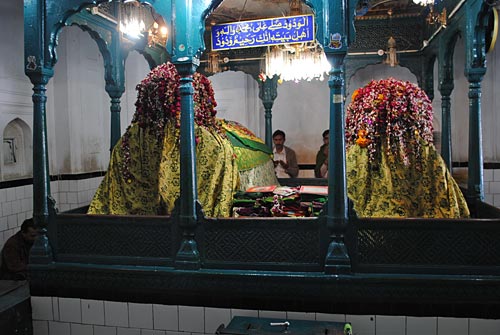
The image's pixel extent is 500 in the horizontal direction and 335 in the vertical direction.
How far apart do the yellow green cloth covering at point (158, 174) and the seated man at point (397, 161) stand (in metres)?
1.40

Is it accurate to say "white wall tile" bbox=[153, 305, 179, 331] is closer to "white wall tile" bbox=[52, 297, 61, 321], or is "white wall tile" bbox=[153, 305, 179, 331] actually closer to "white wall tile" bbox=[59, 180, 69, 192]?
"white wall tile" bbox=[52, 297, 61, 321]

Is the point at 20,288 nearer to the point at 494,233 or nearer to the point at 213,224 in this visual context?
the point at 213,224

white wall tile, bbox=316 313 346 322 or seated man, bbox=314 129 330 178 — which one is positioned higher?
seated man, bbox=314 129 330 178

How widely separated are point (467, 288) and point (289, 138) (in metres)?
6.42

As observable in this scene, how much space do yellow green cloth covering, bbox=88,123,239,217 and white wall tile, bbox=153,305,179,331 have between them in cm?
106

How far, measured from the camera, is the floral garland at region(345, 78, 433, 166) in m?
4.80

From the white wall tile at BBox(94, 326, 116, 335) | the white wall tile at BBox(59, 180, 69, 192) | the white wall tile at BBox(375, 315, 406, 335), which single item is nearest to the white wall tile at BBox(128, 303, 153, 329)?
the white wall tile at BBox(94, 326, 116, 335)

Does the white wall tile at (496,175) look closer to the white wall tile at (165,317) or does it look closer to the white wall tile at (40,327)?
the white wall tile at (165,317)

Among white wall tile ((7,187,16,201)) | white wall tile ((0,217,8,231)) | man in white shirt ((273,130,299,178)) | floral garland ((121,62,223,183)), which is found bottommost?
white wall tile ((0,217,8,231))

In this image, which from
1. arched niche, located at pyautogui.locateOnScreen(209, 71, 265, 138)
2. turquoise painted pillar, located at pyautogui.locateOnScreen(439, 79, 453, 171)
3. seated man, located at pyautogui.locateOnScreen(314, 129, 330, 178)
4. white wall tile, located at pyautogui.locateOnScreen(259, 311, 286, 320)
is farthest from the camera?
arched niche, located at pyautogui.locateOnScreen(209, 71, 265, 138)

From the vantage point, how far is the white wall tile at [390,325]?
3938 millimetres

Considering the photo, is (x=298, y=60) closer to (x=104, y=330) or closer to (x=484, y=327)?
(x=484, y=327)

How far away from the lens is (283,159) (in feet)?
30.6

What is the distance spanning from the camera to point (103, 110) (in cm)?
798
